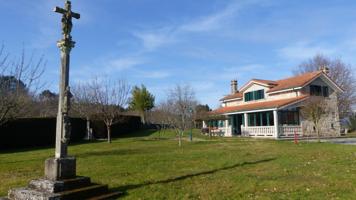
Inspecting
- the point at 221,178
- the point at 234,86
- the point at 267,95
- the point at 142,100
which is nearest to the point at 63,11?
the point at 221,178

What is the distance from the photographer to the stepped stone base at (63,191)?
6.52m

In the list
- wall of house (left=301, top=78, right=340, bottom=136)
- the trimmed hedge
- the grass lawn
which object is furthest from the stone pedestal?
wall of house (left=301, top=78, right=340, bottom=136)

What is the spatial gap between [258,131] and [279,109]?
12.4 feet

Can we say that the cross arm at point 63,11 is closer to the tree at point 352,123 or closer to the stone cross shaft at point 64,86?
the stone cross shaft at point 64,86

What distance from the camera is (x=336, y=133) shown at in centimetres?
3456

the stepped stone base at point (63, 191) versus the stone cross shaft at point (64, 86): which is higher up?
the stone cross shaft at point (64, 86)

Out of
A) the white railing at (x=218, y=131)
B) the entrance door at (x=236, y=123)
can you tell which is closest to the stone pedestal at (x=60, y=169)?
the white railing at (x=218, y=131)

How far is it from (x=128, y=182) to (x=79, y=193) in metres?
1.99

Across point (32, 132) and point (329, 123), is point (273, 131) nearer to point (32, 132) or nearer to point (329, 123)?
point (329, 123)

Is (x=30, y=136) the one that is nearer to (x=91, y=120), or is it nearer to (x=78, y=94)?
(x=91, y=120)

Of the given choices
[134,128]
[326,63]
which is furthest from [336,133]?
[134,128]

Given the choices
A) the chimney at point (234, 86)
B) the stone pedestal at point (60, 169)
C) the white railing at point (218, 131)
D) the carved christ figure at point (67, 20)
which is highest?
the chimney at point (234, 86)

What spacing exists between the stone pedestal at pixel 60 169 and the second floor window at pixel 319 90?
102ft

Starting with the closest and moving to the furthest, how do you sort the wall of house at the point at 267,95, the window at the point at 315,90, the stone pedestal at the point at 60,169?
the stone pedestal at the point at 60,169
the wall of house at the point at 267,95
the window at the point at 315,90
